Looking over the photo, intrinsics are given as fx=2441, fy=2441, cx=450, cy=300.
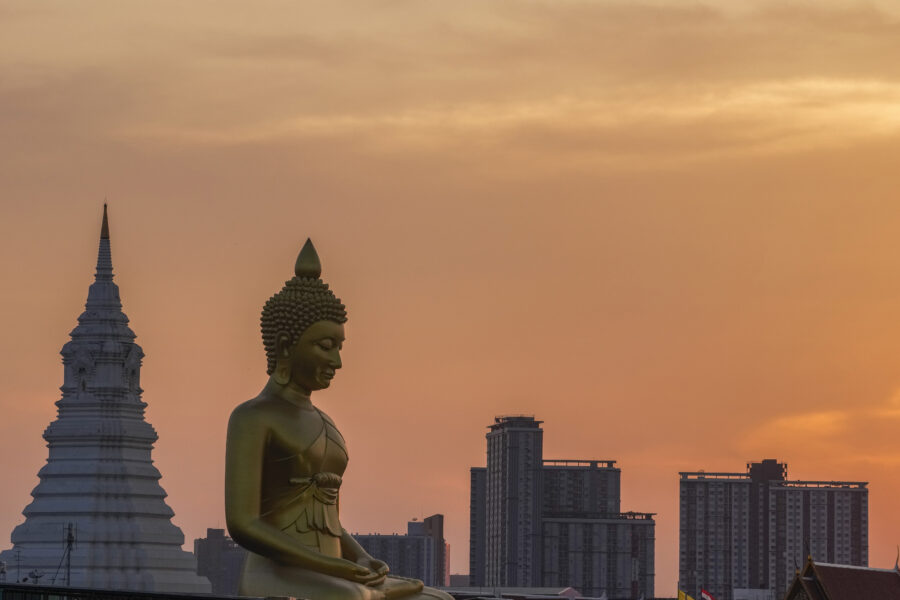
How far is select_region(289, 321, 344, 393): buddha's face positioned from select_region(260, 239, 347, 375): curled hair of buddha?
0.26 feet

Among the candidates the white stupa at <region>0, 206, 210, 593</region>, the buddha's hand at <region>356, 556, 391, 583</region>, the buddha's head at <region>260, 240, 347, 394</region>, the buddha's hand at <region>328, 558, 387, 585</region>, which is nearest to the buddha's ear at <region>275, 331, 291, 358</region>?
the buddha's head at <region>260, 240, 347, 394</region>

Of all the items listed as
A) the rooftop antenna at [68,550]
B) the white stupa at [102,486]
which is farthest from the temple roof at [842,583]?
the white stupa at [102,486]

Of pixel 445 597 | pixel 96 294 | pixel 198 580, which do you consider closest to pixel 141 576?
pixel 198 580

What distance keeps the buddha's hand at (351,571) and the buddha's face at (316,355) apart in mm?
2025

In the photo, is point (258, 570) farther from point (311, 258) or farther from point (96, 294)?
point (96, 294)

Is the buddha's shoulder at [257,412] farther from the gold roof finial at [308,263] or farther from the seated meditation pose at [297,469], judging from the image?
the gold roof finial at [308,263]

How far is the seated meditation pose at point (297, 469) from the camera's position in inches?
1050

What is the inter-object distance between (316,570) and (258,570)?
0.68m

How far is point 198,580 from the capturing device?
121500 mm

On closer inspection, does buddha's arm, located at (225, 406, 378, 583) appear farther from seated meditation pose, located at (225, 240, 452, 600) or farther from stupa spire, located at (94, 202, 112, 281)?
stupa spire, located at (94, 202, 112, 281)

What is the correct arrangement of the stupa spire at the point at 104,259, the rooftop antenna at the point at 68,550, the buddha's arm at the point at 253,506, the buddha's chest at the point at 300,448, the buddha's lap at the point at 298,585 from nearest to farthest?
the buddha's lap at the point at 298,585, the buddha's arm at the point at 253,506, the buddha's chest at the point at 300,448, the rooftop antenna at the point at 68,550, the stupa spire at the point at 104,259

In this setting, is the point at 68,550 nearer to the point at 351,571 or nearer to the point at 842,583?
the point at 842,583

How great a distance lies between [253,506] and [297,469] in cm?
67

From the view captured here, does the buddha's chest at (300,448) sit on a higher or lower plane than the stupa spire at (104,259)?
lower
